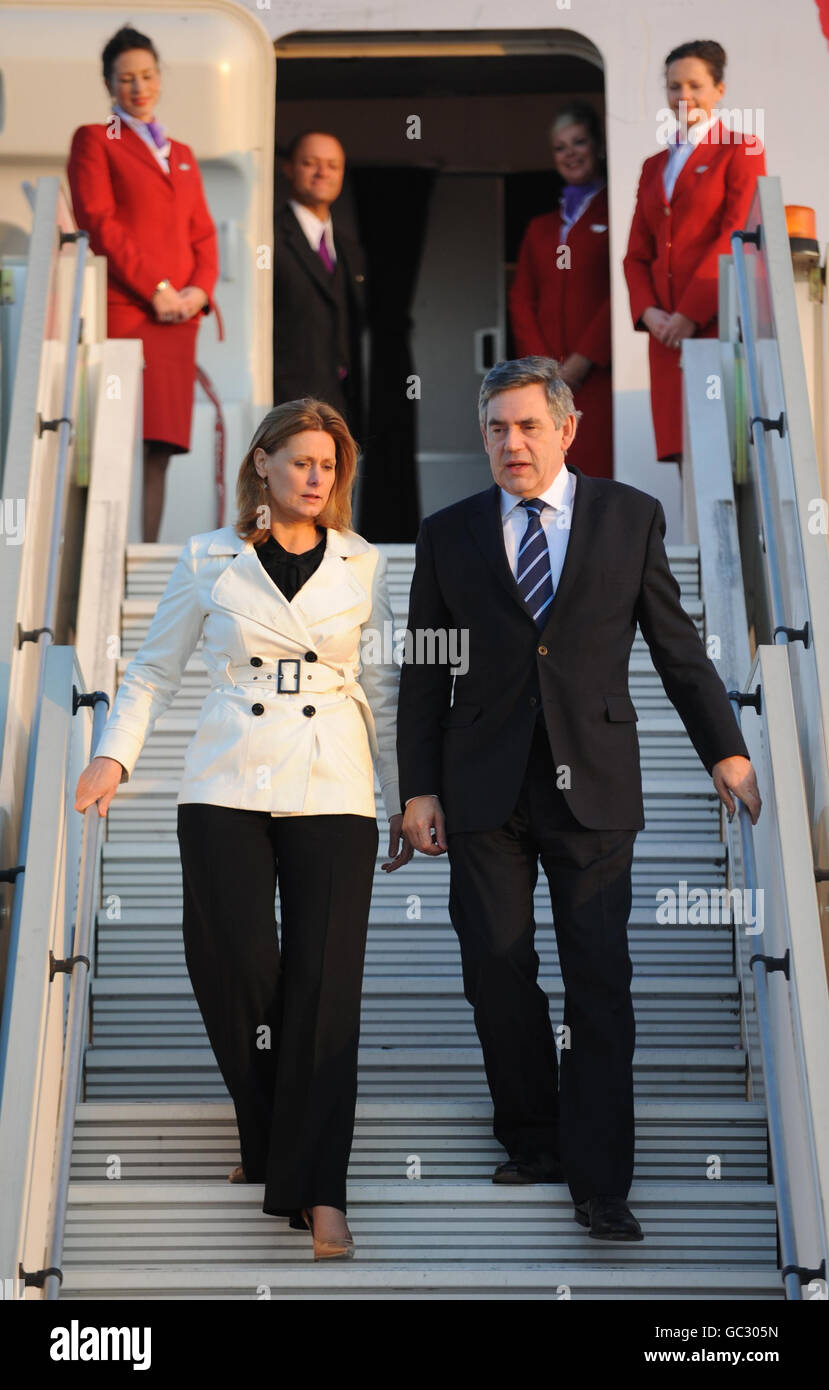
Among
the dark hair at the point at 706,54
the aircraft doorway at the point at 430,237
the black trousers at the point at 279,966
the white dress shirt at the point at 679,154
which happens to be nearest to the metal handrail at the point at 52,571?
the black trousers at the point at 279,966

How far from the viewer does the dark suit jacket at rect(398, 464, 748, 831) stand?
12.1 ft

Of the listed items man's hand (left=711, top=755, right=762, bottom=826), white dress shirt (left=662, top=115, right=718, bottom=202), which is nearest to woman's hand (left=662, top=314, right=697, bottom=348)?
white dress shirt (left=662, top=115, right=718, bottom=202)

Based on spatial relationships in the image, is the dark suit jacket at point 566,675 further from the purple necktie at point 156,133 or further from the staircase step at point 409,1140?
the purple necktie at point 156,133

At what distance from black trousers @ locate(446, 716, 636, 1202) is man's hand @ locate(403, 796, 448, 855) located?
30 mm

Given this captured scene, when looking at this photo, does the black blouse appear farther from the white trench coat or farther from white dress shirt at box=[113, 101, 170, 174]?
white dress shirt at box=[113, 101, 170, 174]

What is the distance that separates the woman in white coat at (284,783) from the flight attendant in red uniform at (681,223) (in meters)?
3.36

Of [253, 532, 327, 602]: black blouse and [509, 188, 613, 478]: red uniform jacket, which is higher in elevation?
[509, 188, 613, 478]: red uniform jacket

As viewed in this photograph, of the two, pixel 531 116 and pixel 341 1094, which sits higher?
pixel 531 116

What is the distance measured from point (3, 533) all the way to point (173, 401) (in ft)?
8.51

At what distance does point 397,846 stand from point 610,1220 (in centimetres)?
83

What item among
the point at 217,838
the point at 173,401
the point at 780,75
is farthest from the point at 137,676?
the point at 780,75

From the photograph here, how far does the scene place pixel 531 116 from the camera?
10.3 metres

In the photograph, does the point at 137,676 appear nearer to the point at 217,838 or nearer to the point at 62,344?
the point at 217,838
